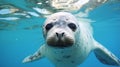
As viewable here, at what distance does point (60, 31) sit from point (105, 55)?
4447 mm

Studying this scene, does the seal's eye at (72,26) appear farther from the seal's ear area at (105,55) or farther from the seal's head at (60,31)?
the seal's ear area at (105,55)

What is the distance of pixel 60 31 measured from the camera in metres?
3.49

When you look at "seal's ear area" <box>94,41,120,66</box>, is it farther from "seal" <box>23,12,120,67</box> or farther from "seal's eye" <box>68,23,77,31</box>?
"seal's eye" <box>68,23,77,31</box>

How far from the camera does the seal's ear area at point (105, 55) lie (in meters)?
7.28

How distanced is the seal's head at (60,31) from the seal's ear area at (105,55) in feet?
10.9

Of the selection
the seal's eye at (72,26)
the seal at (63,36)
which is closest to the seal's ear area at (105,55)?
the seal at (63,36)

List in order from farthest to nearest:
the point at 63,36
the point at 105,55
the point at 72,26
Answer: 1. the point at 105,55
2. the point at 72,26
3. the point at 63,36

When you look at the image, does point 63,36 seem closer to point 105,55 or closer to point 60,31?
point 60,31

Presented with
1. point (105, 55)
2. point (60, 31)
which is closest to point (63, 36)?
point (60, 31)

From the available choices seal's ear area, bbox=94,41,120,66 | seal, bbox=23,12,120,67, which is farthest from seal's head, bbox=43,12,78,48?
seal's ear area, bbox=94,41,120,66

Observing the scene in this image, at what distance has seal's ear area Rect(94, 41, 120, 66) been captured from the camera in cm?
728

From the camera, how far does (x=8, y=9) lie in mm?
14797

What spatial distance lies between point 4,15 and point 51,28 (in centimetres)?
1391

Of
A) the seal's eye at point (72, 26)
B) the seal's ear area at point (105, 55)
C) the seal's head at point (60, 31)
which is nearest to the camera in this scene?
the seal's head at point (60, 31)
